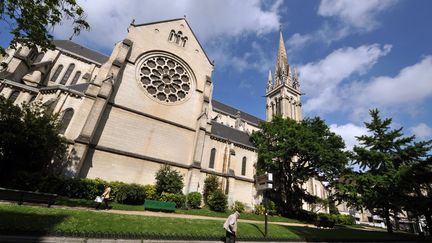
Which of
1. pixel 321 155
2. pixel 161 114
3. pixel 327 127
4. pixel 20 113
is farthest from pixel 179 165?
pixel 327 127

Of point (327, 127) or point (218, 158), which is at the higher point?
point (327, 127)

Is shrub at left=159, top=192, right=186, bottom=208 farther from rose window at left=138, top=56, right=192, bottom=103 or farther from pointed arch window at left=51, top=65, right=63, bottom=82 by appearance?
pointed arch window at left=51, top=65, right=63, bottom=82

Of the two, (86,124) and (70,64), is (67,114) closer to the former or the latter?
(86,124)

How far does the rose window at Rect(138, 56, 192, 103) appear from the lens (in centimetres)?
2316

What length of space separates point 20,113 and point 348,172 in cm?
2928

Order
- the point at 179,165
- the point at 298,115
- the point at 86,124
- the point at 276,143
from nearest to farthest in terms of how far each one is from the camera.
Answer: the point at 86,124 → the point at 179,165 → the point at 276,143 → the point at 298,115

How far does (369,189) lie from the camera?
18656 millimetres

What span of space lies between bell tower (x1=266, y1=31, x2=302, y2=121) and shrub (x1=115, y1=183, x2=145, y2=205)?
37.3 m

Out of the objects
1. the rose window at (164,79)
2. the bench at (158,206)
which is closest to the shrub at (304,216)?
the bench at (158,206)

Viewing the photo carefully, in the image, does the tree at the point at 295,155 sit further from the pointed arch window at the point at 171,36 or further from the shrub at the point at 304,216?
the pointed arch window at the point at 171,36

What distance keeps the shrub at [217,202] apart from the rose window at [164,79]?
11.0 m

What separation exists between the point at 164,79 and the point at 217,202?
14.4 metres

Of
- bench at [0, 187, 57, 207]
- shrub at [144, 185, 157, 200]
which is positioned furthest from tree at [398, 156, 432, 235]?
bench at [0, 187, 57, 207]

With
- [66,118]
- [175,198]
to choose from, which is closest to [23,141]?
[66,118]
